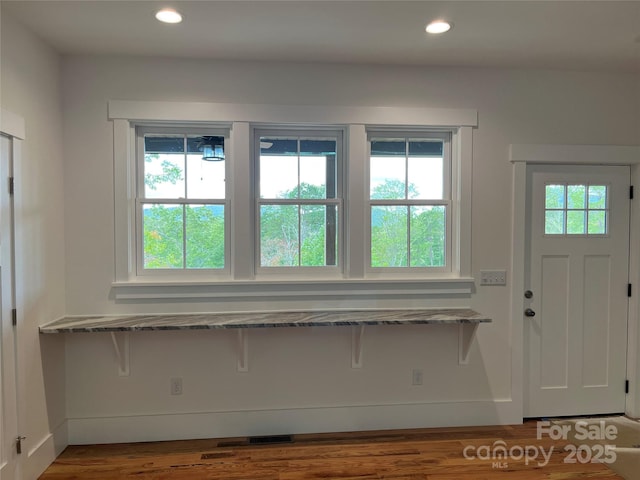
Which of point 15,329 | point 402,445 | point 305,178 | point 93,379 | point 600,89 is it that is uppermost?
point 600,89

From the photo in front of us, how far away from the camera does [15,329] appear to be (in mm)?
2057

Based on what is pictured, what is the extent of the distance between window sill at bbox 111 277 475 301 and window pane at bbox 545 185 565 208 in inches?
33.9

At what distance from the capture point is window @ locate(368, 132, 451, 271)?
111 inches

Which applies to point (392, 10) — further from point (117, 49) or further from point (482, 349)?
point (482, 349)

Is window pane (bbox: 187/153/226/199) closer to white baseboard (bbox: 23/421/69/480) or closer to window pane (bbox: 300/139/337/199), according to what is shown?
window pane (bbox: 300/139/337/199)

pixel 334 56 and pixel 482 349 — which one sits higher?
pixel 334 56

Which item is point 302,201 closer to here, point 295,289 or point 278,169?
point 278,169

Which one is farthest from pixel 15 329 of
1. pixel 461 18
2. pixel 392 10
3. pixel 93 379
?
pixel 461 18

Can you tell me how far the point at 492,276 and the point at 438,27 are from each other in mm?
1739

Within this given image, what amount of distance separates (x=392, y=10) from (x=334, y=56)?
624mm

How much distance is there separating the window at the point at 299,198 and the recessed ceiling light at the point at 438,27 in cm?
90

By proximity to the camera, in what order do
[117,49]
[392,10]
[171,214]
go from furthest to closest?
[171,214] < [117,49] < [392,10]

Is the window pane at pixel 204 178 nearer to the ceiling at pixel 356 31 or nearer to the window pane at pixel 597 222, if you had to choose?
the ceiling at pixel 356 31

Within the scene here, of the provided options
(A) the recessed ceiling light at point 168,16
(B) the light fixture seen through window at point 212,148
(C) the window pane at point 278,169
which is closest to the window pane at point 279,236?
(C) the window pane at point 278,169
